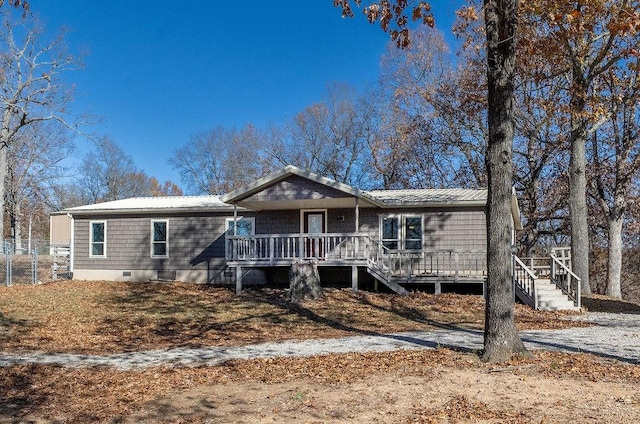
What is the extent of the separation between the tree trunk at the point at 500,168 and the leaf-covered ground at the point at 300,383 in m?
0.67

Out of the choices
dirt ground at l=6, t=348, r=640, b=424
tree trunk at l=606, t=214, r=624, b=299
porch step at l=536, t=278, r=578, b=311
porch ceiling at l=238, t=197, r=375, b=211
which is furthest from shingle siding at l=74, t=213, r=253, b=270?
tree trunk at l=606, t=214, r=624, b=299

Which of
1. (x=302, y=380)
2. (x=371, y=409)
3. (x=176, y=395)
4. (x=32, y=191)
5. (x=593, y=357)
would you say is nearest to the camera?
(x=371, y=409)

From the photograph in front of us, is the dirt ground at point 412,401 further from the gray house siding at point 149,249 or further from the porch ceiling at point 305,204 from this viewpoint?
the gray house siding at point 149,249

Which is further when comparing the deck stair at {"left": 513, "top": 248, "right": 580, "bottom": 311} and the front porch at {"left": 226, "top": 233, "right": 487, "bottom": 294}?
the front porch at {"left": 226, "top": 233, "right": 487, "bottom": 294}

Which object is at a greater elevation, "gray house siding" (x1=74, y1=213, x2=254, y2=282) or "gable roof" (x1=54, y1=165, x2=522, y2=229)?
"gable roof" (x1=54, y1=165, x2=522, y2=229)

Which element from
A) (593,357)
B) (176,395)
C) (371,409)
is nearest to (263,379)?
(176,395)

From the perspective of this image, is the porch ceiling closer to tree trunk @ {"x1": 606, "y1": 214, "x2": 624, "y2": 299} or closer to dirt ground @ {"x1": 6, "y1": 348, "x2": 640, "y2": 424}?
dirt ground @ {"x1": 6, "y1": 348, "x2": 640, "y2": 424}

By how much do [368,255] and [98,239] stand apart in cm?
1144

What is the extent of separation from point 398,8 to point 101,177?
49.4 m

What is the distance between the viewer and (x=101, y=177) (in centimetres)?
5272

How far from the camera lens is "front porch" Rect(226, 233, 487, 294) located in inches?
656

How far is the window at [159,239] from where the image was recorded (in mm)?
20906

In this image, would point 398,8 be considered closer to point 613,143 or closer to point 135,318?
point 135,318

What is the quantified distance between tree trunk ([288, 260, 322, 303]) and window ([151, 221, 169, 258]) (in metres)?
7.39
